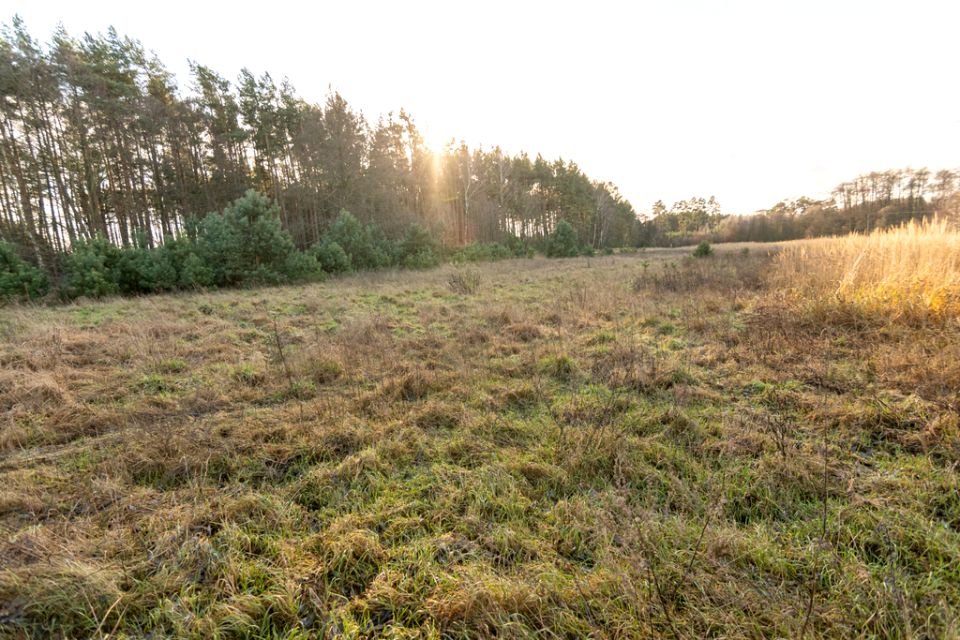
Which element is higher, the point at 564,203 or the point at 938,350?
the point at 564,203

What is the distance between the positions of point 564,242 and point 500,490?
2896 cm

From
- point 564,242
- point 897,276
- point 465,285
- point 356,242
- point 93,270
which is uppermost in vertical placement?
point 356,242

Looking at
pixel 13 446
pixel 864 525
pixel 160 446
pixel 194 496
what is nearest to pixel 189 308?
pixel 13 446

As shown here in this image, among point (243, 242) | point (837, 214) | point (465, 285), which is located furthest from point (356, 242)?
point (837, 214)

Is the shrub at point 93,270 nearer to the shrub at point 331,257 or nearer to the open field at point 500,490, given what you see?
the shrub at point 331,257

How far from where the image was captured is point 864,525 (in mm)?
1989

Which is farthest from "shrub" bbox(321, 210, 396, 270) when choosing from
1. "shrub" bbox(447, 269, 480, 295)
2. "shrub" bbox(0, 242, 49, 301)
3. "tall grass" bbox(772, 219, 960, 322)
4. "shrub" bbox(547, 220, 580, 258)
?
"tall grass" bbox(772, 219, 960, 322)

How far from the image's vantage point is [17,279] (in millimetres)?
11750

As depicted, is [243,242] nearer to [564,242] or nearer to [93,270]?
[93,270]

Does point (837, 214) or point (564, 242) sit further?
point (837, 214)

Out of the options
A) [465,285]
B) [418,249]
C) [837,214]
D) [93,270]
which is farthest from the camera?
[837,214]

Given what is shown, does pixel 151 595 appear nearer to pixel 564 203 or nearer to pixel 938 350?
pixel 938 350

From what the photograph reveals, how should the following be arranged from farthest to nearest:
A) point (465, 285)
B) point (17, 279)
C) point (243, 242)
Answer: point (243, 242) → point (465, 285) → point (17, 279)

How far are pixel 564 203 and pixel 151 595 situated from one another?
154 ft
